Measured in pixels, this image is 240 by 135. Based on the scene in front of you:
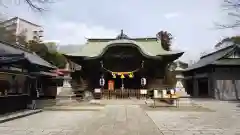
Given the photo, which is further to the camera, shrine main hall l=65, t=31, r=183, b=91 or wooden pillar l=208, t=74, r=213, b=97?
wooden pillar l=208, t=74, r=213, b=97

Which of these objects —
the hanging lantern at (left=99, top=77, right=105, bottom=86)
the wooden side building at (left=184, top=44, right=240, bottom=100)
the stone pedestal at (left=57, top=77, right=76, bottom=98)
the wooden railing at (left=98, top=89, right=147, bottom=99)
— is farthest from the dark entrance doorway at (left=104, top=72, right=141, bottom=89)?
the wooden side building at (left=184, top=44, right=240, bottom=100)

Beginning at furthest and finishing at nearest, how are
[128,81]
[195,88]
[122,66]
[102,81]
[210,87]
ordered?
[195,88] → [128,81] → [210,87] → [122,66] → [102,81]

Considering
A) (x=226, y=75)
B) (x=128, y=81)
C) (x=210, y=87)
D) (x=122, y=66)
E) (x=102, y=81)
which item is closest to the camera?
(x=102, y=81)

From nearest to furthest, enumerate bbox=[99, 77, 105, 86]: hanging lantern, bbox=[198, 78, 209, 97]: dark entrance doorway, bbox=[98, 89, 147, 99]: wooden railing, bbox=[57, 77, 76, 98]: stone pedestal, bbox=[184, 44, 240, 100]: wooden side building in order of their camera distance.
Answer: bbox=[98, 89, 147, 99]: wooden railing < bbox=[184, 44, 240, 100]: wooden side building < bbox=[99, 77, 105, 86]: hanging lantern < bbox=[57, 77, 76, 98]: stone pedestal < bbox=[198, 78, 209, 97]: dark entrance doorway

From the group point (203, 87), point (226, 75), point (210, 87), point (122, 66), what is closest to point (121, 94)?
point (122, 66)

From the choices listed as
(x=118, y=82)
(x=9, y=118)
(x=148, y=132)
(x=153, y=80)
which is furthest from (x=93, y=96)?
(x=148, y=132)

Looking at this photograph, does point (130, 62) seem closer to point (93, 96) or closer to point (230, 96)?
point (93, 96)

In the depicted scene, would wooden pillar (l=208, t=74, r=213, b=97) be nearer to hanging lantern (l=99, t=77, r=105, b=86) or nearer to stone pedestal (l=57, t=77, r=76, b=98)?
hanging lantern (l=99, t=77, r=105, b=86)

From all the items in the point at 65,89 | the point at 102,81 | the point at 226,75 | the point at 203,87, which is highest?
the point at 226,75

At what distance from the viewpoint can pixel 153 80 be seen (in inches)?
1212

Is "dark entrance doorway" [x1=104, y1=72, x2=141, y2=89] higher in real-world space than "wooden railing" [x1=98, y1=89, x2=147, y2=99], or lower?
higher

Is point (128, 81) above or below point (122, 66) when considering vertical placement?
below

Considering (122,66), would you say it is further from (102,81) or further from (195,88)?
(195,88)

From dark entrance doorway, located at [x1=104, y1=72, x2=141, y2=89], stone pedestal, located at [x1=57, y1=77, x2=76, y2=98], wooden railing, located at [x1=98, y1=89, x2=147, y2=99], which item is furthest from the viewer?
stone pedestal, located at [x1=57, y1=77, x2=76, y2=98]
